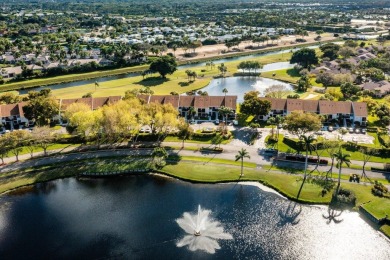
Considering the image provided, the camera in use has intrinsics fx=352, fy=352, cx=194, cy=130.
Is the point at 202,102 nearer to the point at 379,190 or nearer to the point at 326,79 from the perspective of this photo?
the point at 379,190

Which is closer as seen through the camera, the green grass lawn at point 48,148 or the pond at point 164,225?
the pond at point 164,225

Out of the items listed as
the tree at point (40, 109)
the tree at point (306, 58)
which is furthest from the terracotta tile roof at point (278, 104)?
the tree at point (306, 58)

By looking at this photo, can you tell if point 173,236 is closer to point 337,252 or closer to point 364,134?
point 337,252

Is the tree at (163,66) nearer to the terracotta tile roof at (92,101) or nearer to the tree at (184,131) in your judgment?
the terracotta tile roof at (92,101)

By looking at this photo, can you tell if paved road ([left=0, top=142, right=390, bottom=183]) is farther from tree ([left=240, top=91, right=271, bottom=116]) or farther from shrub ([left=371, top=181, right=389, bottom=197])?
tree ([left=240, top=91, right=271, bottom=116])

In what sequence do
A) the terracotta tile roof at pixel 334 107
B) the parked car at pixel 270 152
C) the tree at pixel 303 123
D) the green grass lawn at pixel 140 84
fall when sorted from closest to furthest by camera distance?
1. the tree at pixel 303 123
2. the parked car at pixel 270 152
3. the terracotta tile roof at pixel 334 107
4. the green grass lawn at pixel 140 84

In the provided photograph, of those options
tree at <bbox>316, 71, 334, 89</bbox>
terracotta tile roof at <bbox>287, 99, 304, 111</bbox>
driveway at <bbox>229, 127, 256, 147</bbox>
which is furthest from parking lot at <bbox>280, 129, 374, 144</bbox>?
tree at <bbox>316, 71, 334, 89</bbox>

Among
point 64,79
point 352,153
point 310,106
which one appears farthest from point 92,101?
point 352,153
